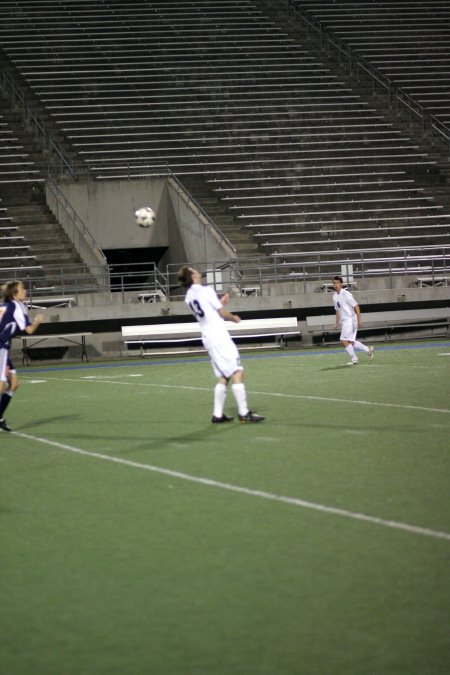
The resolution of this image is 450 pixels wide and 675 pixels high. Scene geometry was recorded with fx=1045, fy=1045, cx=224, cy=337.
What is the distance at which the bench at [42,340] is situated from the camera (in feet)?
91.1

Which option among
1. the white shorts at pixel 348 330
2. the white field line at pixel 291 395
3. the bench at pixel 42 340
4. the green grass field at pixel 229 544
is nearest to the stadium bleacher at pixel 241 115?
the bench at pixel 42 340

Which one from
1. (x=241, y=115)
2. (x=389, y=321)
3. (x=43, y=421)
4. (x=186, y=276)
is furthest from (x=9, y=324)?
(x=241, y=115)

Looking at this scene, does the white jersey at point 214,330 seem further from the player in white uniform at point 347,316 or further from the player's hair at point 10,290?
the player in white uniform at point 347,316

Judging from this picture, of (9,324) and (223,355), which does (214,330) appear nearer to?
(223,355)

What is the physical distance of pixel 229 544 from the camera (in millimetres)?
6574

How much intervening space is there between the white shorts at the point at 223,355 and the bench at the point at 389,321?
16242mm

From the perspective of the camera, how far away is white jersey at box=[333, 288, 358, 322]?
2205 cm

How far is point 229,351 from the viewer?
12.5 metres

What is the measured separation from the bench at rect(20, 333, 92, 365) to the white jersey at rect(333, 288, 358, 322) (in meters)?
8.21

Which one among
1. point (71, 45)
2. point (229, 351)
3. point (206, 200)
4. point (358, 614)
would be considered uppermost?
point (71, 45)

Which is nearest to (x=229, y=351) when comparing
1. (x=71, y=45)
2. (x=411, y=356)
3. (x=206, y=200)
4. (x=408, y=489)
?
(x=408, y=489)

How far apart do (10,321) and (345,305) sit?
34.4 feet

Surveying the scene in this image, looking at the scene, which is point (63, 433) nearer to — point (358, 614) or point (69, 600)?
point (69, 600)

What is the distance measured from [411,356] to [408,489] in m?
15.1
